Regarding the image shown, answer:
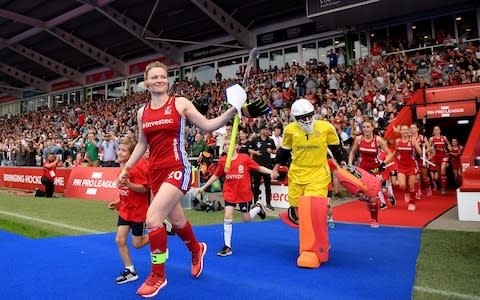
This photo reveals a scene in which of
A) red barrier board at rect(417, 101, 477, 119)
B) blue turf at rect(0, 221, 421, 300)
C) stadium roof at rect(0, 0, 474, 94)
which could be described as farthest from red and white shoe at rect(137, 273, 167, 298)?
stadium roof at rect(0, 0, 474, 94)

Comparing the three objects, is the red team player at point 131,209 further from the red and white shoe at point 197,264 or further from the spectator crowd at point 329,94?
the spectator crowd at point 329,94

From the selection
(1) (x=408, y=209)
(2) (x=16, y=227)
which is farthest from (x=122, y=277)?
(1) (x=408, y=209)

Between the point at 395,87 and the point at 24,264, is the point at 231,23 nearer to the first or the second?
the point at 395,87

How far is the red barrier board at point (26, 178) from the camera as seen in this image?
1599 cm

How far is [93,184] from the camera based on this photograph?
14.1 m

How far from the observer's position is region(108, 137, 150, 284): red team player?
4.36 m

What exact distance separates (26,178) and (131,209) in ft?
51.7

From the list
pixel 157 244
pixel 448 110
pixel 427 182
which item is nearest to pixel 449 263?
pixel 157 244

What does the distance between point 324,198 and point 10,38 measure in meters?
36.2

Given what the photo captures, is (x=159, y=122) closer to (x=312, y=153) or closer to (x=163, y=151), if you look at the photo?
(x=163, y=151)

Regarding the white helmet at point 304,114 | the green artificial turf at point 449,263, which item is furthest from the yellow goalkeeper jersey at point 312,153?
the green artificial turf at point 449,263

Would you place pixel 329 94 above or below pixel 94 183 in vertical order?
above

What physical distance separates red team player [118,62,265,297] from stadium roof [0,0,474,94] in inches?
680

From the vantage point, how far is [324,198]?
5098 millimetres
